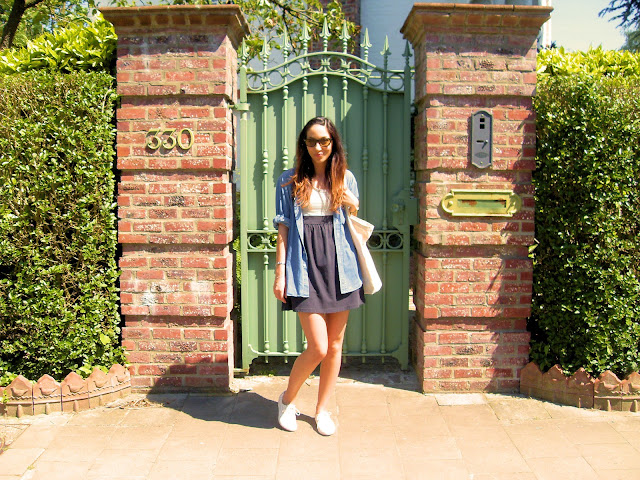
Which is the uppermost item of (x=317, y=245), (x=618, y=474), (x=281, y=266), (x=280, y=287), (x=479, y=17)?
(x=479, y=17)

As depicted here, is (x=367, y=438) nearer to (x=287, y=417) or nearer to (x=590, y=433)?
(x=287, y=417)

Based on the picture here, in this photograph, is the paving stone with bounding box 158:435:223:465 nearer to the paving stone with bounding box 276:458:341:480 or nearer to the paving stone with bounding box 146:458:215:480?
the paving stone with bounding box 146:458:215:480

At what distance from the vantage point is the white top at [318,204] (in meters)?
3.34

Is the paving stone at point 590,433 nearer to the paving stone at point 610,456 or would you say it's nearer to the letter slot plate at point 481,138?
the paving stone at point 610,456

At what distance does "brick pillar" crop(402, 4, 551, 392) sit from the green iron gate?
0.78ft

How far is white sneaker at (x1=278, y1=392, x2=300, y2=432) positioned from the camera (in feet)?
11.5

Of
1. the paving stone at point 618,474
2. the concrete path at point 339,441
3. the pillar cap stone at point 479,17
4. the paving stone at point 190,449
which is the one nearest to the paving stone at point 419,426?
the concrete path at point 339,441

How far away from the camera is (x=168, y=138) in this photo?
391 cm

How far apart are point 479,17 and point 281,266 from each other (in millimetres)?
2112

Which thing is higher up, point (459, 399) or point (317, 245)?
point (317, 245)

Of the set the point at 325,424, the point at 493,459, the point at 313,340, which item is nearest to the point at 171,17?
the point at 313,340

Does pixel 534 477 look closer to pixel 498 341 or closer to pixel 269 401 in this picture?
pixel 498 341

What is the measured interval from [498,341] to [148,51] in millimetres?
3141

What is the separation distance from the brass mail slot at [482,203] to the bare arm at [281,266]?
3.94ft
